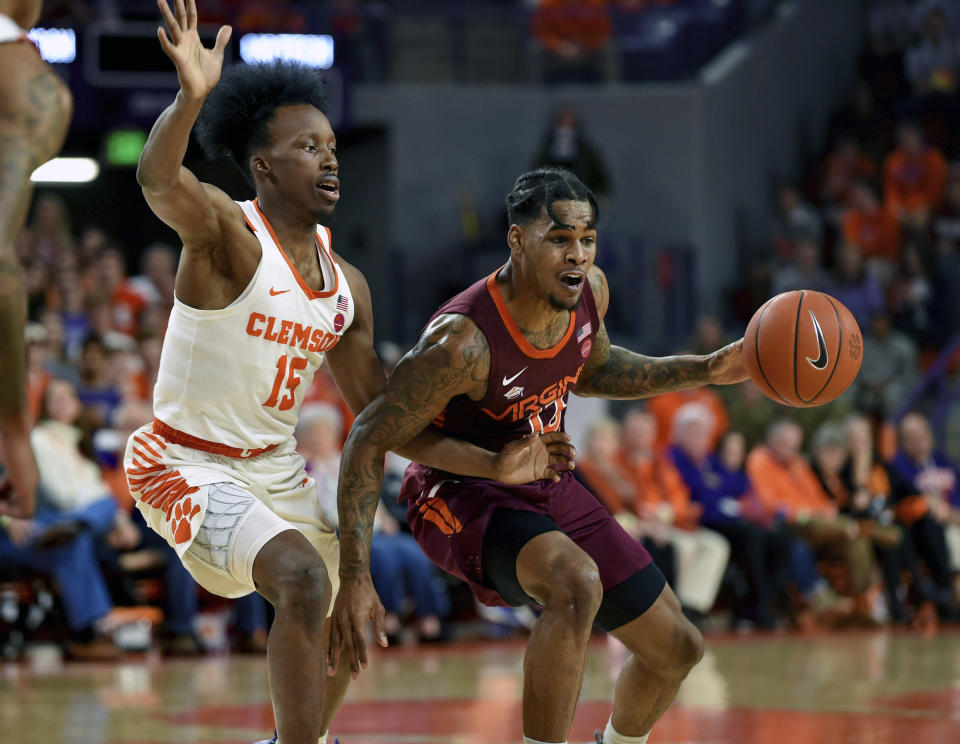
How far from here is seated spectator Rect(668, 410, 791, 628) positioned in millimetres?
10109

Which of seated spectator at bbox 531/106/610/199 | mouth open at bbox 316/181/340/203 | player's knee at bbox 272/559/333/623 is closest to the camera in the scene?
player's knee at bbox 272/559/333/623

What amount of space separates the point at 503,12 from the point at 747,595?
23.1 ft

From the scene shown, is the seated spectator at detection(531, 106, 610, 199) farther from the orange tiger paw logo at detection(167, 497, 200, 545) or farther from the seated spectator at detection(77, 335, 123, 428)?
the orange tiger paw logo at detection(167, 497, 200, 545)

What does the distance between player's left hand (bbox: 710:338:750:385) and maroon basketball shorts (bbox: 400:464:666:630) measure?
59cm

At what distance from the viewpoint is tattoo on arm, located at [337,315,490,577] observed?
164 inches

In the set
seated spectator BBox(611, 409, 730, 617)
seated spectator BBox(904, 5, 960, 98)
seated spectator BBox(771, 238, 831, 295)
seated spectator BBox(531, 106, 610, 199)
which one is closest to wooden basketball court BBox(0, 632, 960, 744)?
seated spectator BBox(611, 409, 730, 617)

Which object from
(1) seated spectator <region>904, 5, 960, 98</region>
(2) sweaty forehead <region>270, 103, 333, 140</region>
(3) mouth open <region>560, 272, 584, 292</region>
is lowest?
(3) mouth open <region>560, 272, 584, 292</region>

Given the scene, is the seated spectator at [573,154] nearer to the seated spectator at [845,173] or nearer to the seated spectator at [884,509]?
the seated spectator at [845,173]

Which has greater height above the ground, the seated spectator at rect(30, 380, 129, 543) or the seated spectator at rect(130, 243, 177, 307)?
the seated spectator at rect(130, 243, 177, 307)

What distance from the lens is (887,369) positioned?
42.3ft

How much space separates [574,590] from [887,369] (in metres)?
9.41

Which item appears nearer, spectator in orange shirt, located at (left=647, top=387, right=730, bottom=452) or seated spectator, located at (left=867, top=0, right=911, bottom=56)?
spectator in orange shirt, located at (left=647, top=387, right=730, bottom=452)

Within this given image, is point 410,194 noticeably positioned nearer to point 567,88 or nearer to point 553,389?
point 567,88

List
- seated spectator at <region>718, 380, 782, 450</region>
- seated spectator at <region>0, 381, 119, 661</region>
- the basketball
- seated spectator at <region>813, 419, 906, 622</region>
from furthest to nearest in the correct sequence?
1. seated spectator at <region>718, 380, 782, 450</region>
2. seated spectator at <region>813, 419, 906, 622</region>
3. seated spectator at <region>0, 381, 119, 661</region>
4. the basketball
